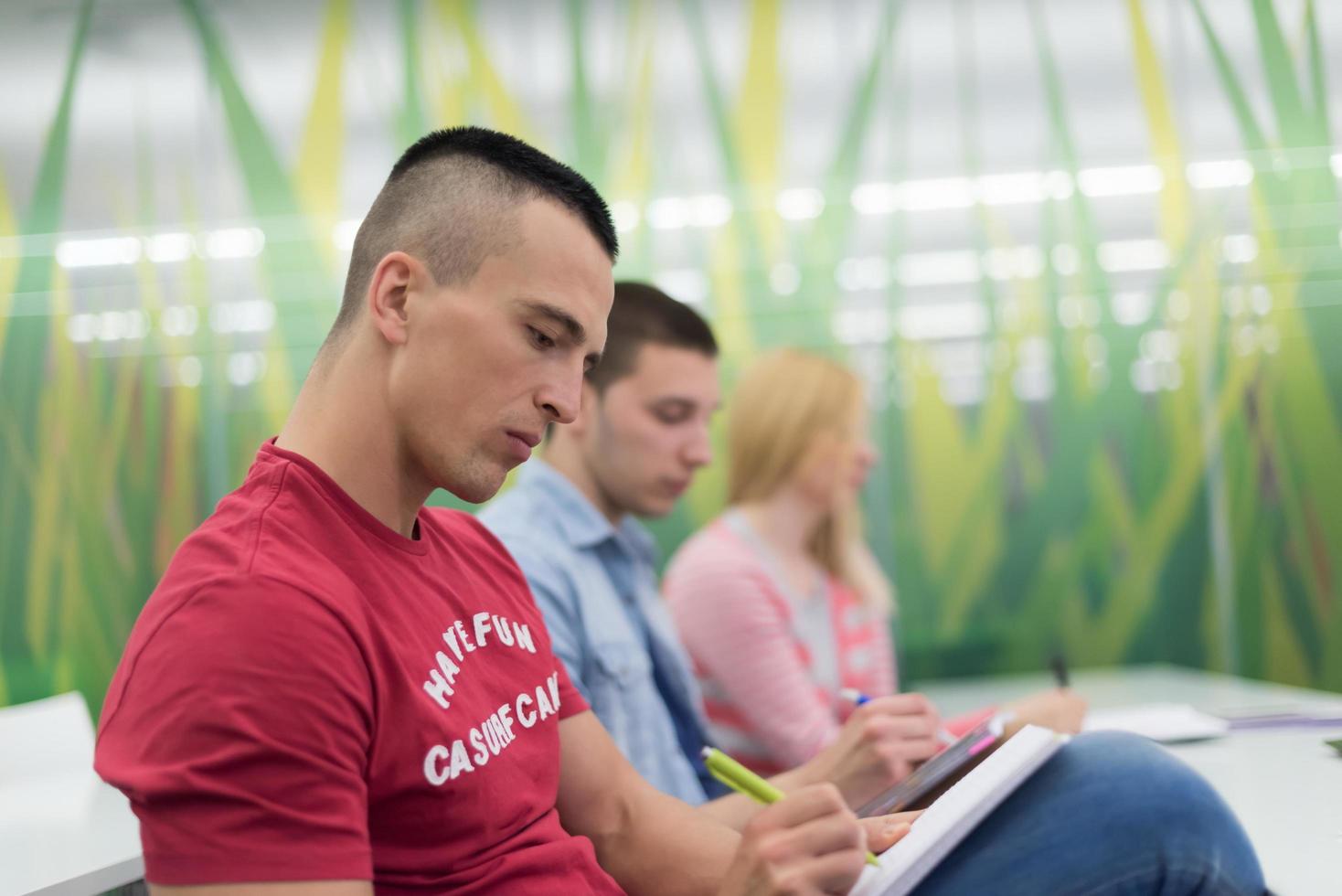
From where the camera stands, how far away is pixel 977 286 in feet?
11.6

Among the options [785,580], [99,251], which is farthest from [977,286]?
[99,251]

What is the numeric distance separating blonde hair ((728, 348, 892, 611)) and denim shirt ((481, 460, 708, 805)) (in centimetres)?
68

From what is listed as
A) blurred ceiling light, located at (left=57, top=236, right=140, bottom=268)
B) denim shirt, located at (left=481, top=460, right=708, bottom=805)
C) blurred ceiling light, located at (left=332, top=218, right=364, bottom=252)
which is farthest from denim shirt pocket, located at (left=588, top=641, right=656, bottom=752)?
blurred ceiling light, located at (left=57, top=236, right=140, bottom=268)

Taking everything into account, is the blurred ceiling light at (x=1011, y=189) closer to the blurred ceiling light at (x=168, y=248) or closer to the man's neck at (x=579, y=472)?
the man's neck at (x=579, y=472)

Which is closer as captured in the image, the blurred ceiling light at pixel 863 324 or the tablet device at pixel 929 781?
the tablet device at pixel 929 781

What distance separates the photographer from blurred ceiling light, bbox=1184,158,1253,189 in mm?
3547

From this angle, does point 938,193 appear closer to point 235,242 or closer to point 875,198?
point 875,198

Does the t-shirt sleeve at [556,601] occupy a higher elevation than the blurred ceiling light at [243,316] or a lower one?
lower

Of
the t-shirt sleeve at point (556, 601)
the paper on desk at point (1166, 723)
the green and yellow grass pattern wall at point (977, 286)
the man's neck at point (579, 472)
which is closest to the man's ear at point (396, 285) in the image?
the t-shirt sleeve at point (556, 601)

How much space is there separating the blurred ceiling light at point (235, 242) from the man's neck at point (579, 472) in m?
2.07

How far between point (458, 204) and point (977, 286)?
108 inches

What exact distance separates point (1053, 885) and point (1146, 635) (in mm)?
2817

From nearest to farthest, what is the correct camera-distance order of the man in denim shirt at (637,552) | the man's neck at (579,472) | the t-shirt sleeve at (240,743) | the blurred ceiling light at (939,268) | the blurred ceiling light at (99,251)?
the t-shirt sleeve at (240,743), the man in denim shirt at (637,552), the man's neck at (579,472), the blurred ceiling light at (99,251), the blurred ceiling light at (939,268)

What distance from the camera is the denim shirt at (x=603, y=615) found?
151 centimetres
